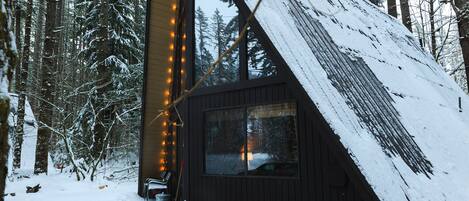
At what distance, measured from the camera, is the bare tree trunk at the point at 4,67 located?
2.14m

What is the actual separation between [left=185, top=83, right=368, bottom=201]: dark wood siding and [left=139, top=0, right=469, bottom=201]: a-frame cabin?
0.02 meters

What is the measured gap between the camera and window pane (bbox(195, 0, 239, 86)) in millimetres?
7543

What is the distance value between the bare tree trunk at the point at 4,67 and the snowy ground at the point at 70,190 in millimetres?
7914

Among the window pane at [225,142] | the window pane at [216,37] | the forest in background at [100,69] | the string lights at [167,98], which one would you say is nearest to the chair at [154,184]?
the string lights at [167,98]

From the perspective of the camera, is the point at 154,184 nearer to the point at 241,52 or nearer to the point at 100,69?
the point at 241,52

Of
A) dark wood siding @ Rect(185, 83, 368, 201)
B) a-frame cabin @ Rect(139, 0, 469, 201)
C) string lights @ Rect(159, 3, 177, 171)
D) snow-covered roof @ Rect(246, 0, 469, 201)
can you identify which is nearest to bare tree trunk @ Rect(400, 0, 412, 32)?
a-frame cabin @ Rect(139, 0, 469, 201)

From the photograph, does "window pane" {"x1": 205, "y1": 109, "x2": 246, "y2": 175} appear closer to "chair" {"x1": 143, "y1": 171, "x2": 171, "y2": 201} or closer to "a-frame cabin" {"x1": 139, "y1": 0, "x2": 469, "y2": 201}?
"a-frame cabin" {"x1": 139, "y1": 0, "x2": 469, "y2": 201}

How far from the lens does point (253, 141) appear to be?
6762 mm

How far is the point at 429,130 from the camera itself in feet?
16.6

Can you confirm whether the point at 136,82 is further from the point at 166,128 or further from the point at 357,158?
the point at 357,158

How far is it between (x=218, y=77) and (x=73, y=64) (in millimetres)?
13680

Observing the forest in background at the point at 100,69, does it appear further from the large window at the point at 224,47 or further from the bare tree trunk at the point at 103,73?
the large window at the point at 224,47

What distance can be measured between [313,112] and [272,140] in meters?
2.65

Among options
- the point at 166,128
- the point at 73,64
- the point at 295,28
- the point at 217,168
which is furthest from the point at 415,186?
the point at 73,64
